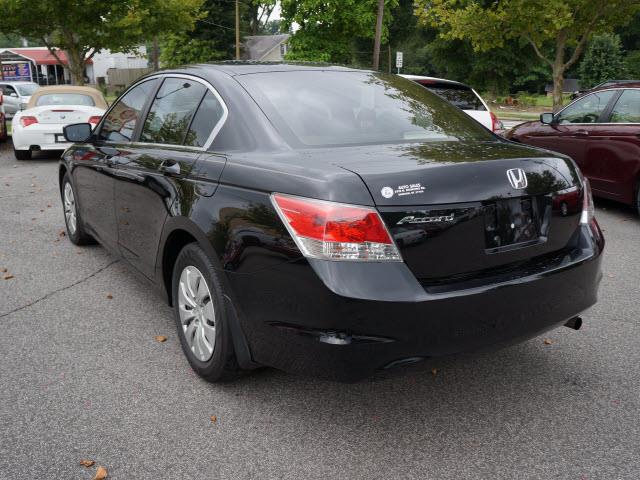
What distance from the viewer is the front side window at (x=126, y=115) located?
423cm

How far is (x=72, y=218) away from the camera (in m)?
6.07

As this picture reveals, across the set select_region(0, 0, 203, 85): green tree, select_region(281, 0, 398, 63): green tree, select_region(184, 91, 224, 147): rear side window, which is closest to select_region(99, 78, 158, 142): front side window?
select_region(184, 91, 224, 147): rear side window

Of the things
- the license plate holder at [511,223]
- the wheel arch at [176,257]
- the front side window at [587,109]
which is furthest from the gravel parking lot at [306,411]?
the front side window at [587,109]

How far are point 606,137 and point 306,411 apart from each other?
6149 mm

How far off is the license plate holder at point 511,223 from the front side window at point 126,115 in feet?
8.35

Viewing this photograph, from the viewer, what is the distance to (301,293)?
2.47 metres

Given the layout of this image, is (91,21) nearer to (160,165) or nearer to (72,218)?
(72,218)

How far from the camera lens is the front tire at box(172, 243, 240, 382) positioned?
298 cm

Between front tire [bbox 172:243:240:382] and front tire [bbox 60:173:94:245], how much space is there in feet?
Result: 8.74

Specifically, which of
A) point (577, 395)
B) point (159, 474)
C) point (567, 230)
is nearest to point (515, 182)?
point (567, 230)

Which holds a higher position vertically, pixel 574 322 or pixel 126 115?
pixel 126 115

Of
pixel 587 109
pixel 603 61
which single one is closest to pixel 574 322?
pixel 587 109

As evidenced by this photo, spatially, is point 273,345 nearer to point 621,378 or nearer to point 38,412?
point 38,412

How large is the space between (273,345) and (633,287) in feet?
11.5
